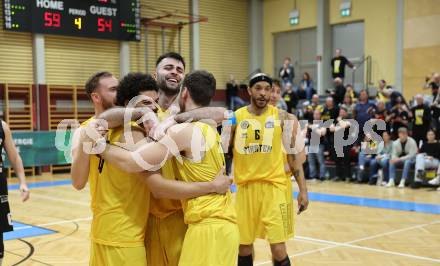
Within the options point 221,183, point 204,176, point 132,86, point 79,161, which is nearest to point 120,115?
point 132,86

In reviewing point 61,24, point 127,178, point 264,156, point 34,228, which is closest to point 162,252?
point 127,178

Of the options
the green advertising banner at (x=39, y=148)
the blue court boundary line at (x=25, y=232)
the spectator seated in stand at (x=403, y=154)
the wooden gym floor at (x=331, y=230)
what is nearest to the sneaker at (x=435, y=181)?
the wooden gym floor at (x=331, y=230)

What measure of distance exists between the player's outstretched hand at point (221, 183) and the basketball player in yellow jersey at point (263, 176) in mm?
1778

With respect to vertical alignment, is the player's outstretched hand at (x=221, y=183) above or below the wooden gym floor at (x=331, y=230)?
above

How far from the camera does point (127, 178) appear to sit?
2945mm

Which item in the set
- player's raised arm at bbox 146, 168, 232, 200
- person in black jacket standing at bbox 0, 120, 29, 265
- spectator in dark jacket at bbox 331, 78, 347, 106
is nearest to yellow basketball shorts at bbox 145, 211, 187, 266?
player's raised arm at bbox 146, 168, 232, 200

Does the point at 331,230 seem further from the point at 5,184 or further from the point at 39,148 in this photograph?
the point at 39,148

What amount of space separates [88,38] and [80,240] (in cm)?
1182

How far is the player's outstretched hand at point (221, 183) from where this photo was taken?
3.03 metres

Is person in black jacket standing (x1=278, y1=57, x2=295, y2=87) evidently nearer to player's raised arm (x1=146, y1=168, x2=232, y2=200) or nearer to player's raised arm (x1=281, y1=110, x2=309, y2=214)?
player's raised arm (x1=281, y1=110, x2=309, y2=214)

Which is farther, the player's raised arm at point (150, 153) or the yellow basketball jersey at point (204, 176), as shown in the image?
the yellow basketball jersey at point (204, 176)

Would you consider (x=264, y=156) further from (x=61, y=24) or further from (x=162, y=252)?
(x=61, y=24)

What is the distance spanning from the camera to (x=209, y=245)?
295 cm

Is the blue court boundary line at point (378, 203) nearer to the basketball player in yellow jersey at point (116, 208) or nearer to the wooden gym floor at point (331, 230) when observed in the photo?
the wooden gym floor at point (331, 230)
